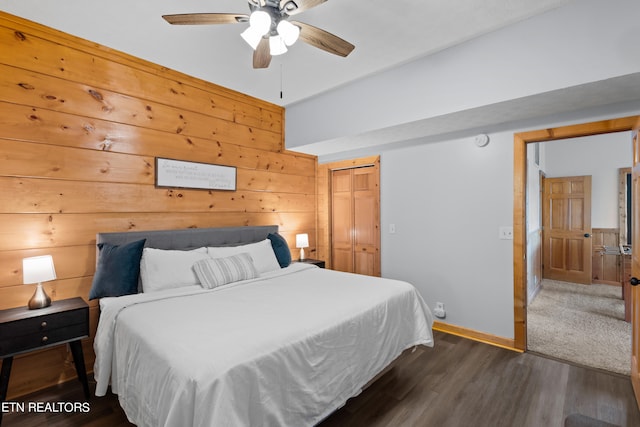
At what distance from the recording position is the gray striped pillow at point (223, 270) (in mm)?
2590

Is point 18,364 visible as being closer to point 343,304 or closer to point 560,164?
point 343,304

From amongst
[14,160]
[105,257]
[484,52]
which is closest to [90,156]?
[14,160]

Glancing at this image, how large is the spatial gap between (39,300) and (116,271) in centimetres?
49

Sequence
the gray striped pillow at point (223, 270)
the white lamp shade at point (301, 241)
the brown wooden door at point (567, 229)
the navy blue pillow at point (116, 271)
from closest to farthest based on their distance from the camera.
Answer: the navy blue pillow at point (116, 271), the gray striped pillow at point (223, 270), the white lamp shade at point (301, 241), the brown wooden door at point (567, 229)

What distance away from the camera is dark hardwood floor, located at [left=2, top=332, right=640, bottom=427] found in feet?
6.53

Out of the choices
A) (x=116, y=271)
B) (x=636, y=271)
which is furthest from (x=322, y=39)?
(x=636, y=271)

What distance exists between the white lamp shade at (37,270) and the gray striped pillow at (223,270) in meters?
0.97

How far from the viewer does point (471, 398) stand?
7.25 ft

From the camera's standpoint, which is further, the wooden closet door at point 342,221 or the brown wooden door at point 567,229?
the brown wooden door at point 567,229

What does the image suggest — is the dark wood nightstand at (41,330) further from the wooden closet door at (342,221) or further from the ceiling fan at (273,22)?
the wooden closet door at (342,221)

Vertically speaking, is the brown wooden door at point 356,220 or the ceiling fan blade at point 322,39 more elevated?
the ceiling fan blade at point 322,39

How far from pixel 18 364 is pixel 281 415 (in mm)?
2223

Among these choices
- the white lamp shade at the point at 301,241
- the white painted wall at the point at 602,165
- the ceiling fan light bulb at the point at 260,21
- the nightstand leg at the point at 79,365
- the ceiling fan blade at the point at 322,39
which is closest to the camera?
the ceiling fan light bulb at the point at 260,21

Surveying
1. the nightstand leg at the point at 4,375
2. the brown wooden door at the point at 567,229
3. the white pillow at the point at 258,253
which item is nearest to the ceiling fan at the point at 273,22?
the white pillow at the point at 258,253
